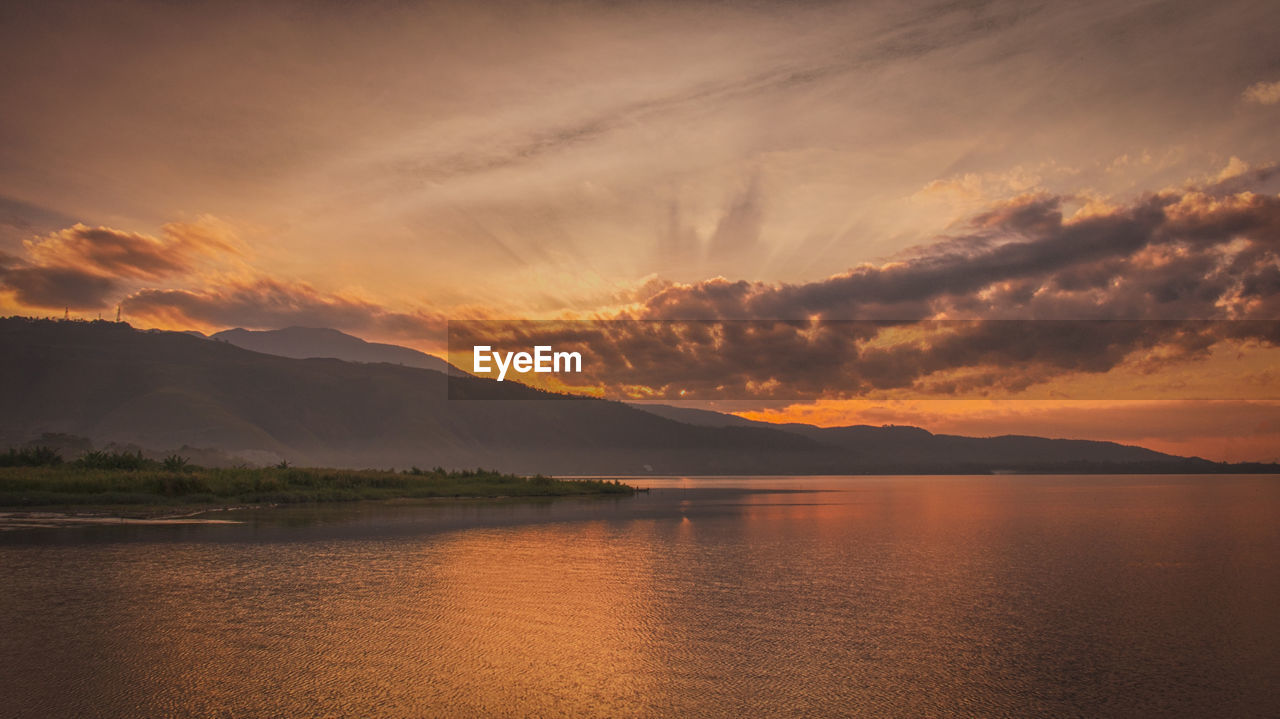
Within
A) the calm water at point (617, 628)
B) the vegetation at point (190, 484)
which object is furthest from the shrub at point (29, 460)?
the calm water at point (617, 628)

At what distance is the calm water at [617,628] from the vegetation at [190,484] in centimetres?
2037

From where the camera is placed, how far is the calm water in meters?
12.6

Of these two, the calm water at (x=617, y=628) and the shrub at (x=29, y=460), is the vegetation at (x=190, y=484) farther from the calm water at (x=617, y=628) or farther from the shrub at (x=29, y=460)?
the calm water at (x=617, y=628)

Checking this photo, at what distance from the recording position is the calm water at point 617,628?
12633mm

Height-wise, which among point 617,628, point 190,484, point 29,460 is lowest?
point 617,628

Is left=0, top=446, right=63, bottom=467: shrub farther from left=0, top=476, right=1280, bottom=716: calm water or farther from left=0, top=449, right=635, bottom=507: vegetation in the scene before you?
left=0, top=476, right=1280, bottom=716: calm water

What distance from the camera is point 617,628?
17625mm

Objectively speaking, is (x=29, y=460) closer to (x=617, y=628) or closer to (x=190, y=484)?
(x=190, y=484)

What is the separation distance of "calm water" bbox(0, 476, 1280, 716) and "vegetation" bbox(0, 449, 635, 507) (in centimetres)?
2037

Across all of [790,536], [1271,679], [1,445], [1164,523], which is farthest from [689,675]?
[1,445]

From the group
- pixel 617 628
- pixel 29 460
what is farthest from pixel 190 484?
pixel 617 628

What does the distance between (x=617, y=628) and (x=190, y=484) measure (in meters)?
50.3

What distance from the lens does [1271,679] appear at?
583 inches

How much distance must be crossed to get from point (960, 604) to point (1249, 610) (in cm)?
829
